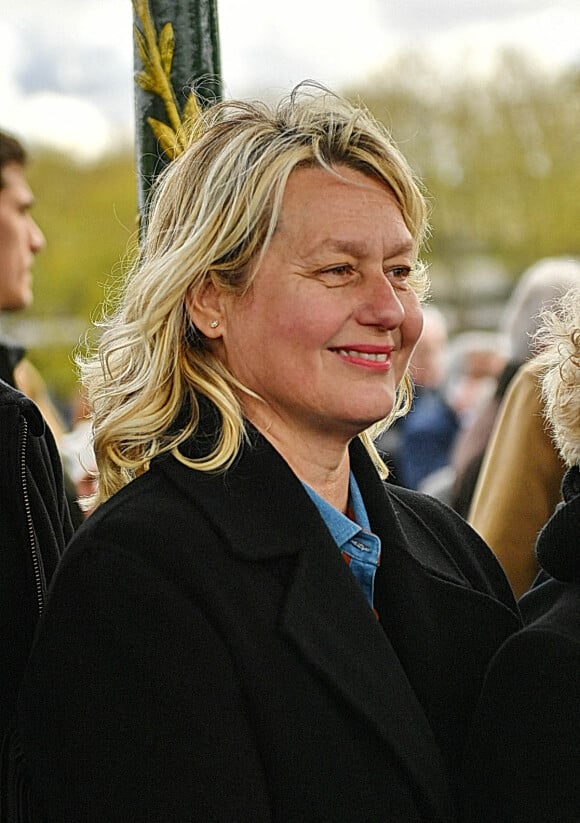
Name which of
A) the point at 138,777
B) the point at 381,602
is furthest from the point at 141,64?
the point at 138,777

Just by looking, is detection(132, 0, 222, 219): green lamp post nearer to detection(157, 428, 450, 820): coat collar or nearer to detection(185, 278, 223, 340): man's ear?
detection(185, 278, 223, 340): man's ear

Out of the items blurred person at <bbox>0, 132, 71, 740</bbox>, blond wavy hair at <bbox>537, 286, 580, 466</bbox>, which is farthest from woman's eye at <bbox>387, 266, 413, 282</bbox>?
blurred person at <bbox>0, 132, 71, 740</bbox>

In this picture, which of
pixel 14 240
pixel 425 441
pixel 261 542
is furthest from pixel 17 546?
pixel 425 441

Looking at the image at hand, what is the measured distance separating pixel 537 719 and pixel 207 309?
0.86 metres

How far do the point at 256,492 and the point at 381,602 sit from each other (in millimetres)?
341

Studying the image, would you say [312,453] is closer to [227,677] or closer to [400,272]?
[400,272]

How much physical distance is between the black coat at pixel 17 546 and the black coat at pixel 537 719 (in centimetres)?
73

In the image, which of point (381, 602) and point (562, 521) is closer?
point (562, 521)

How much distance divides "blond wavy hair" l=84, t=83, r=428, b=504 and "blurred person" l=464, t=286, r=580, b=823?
1.80ft

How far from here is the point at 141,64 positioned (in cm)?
238

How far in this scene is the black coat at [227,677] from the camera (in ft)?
5.91

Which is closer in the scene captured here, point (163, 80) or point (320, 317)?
point (320, 317)

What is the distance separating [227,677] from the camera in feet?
6.09

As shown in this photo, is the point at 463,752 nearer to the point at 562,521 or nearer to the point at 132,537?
the point at 562,521
